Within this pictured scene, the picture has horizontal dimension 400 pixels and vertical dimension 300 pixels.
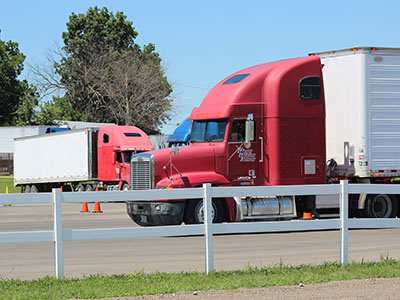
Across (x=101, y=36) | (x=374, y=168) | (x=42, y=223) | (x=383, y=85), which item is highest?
(x=101, y=36)

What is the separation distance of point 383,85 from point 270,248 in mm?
6997

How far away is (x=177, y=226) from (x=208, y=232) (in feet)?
1.44

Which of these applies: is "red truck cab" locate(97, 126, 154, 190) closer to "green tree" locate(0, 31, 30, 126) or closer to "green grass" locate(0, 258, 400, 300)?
"green grass" locate(0, 258, 400, 300)

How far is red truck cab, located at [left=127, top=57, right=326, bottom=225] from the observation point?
1858cm

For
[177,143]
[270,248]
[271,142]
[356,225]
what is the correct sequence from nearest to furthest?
[356,225] < [270,248] < [271,142] < [177,143]

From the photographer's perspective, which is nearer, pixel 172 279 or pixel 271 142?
pixel 172 279

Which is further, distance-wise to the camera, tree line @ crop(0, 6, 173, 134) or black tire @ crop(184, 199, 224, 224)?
tree line @ crop(0, 6, 173, 134)

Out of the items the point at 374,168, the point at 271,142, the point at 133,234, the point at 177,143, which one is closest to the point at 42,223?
the point at 271,142

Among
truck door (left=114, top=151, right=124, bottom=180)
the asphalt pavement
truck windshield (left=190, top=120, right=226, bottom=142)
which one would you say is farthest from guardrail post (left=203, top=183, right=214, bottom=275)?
truck door (left=114, top=151, right=124, bottom=180)

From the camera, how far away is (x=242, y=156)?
1897cm

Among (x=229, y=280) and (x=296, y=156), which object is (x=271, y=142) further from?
(x=229, y=280)

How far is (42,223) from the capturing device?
22547mm

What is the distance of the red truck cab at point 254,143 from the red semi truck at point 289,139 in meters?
0.02

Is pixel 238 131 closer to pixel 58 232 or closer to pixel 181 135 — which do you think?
pixel 58 232
